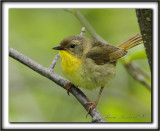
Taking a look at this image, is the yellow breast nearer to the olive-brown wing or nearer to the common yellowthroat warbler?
the common yellowthroat warbler

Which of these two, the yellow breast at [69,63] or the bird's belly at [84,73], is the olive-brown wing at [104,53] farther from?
the yellow breast at [69,63]

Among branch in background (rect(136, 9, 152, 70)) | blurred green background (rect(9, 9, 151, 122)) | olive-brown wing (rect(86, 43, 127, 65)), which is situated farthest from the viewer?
blurred green background (rect(9, 9, 151, 122))

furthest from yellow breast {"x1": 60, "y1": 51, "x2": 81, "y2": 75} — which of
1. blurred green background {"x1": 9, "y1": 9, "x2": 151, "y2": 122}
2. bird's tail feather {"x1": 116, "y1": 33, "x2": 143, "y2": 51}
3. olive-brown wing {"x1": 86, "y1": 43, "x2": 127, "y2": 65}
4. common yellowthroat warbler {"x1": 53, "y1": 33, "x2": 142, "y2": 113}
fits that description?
bird's tail feather {"x1": 116, "y1": 33, "x2": 143, "y2": 51}

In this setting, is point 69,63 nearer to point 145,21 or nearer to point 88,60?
point 88,60

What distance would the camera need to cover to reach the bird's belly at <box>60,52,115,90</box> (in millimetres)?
4621

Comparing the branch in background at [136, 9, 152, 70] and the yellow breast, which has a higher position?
the branch in background at [136, 9, 152, 70]

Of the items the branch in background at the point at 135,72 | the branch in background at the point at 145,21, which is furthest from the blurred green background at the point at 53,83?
the branch in background at the point at 145,21

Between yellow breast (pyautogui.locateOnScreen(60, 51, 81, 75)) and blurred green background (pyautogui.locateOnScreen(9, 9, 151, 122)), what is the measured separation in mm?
831

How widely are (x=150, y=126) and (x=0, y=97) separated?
2034 millimetres

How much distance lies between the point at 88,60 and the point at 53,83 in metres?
1.15

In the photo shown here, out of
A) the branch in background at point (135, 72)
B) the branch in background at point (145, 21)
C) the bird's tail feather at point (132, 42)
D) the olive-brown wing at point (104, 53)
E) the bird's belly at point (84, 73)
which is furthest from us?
the bird's tail feather at point (132, 42)

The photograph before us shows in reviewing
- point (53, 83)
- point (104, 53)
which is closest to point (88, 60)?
point (104, 53)

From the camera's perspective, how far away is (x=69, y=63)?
4715 millimetres

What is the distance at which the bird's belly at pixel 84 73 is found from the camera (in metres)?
4.62
